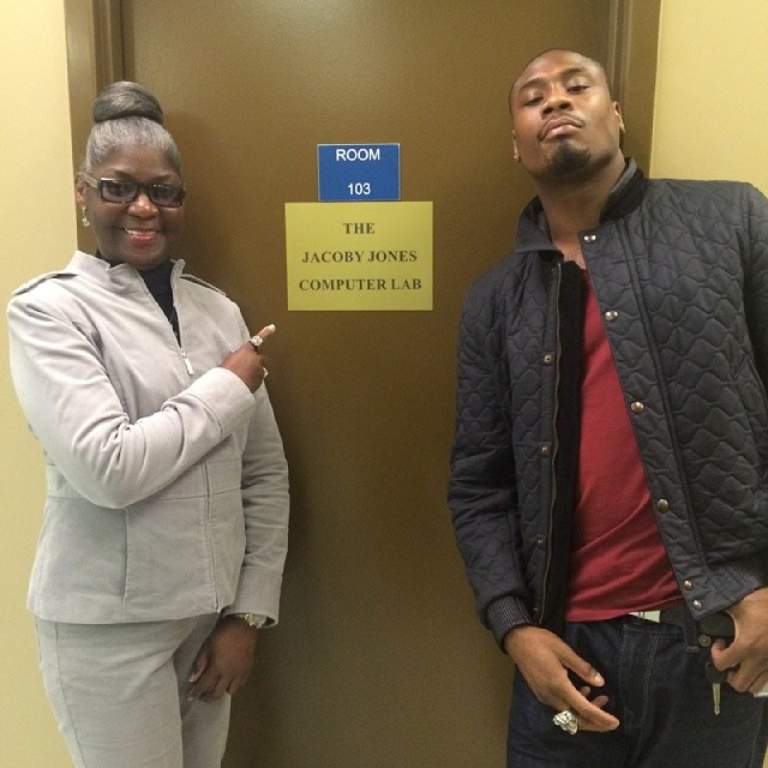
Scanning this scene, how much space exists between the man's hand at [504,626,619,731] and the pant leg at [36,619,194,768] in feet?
1.82

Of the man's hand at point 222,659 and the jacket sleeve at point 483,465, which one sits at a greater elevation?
the jacket sleeve at point 483,465

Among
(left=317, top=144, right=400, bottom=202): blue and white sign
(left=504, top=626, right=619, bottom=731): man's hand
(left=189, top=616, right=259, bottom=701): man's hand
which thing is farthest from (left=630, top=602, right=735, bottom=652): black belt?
(left=317, top=144, right=400, bottom=202): blue and white sign

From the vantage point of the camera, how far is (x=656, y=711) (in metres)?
0.98

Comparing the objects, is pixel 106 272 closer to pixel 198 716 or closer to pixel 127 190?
pixel 127 190

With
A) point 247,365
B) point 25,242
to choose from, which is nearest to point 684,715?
point 247,365

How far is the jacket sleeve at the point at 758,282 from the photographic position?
960 millimetres

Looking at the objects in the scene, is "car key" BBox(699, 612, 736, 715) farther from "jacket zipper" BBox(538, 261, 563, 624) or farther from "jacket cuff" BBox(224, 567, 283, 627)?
"jacket cuff" BBox(224, 567, 283, 627)

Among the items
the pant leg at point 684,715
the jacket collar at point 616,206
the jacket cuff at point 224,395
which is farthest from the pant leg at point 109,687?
the jacket collar at point 616,206

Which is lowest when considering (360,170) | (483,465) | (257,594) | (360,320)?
(257,594)

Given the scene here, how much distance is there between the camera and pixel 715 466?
0.93m

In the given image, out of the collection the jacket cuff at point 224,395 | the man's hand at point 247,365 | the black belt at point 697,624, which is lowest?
the black belt at point 697,624

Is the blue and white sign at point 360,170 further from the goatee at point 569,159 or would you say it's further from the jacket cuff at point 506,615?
the jacket cuff at point 506,615

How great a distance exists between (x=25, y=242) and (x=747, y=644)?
1.48 m

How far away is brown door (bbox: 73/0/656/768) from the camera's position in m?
1.33
